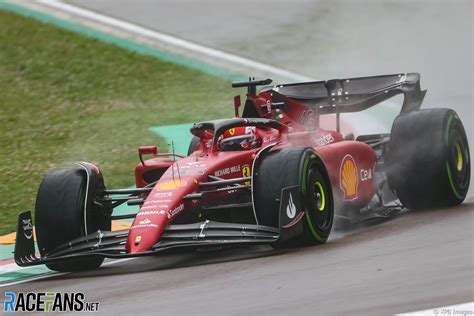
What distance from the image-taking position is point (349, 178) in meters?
10.3

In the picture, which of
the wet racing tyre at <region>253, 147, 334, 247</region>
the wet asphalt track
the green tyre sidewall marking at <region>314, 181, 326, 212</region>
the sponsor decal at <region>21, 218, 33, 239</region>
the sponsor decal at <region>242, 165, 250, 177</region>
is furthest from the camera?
the sponsor decal at <region>242, 165, 250, 177</region>

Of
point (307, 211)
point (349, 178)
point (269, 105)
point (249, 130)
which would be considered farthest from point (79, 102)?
point (307, 211)

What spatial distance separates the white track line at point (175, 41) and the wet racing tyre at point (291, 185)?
10.5m

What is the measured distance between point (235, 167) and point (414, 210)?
2160 millimetres

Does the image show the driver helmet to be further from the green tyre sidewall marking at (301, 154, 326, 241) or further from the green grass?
the green grass

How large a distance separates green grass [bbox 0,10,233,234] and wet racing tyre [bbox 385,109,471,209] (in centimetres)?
468

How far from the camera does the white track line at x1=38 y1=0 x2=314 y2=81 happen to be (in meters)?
20.0

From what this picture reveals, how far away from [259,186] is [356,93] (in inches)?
132

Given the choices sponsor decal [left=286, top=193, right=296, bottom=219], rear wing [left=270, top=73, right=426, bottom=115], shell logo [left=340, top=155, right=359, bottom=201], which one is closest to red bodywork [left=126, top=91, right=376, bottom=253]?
shell logo [left=340, top=155, right=359, bottom=201]

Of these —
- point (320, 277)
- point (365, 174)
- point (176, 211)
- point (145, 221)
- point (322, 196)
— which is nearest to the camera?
point (320, 277)

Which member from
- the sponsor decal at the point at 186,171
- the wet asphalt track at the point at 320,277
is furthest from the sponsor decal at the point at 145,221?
the sponsor decal at the point at 186,171

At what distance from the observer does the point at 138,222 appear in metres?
8.82

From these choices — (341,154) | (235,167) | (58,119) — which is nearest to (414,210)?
(341,154)

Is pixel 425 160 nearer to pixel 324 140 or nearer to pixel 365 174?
pixel 365 174
